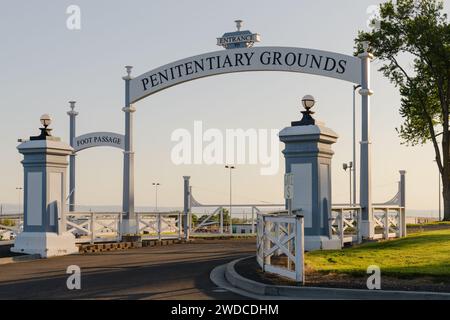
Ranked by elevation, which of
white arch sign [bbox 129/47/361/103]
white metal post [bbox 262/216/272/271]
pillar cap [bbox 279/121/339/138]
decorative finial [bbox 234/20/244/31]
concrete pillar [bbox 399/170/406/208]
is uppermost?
decorative finial [bbox 234/20/244/31]

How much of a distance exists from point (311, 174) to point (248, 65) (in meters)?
7.39

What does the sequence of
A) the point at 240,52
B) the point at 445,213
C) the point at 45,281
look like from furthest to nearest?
the point at 445,213 < the point at 240,52 < the point at 45,281

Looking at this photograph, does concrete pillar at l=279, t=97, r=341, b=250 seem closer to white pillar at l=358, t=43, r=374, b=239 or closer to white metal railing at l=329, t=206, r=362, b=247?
white metal railing at l=329, t=206, r=362, b=247

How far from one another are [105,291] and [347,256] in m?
6.64

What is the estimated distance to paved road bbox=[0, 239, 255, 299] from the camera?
11.5m

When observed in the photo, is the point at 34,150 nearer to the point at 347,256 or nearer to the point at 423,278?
the point at 347,256

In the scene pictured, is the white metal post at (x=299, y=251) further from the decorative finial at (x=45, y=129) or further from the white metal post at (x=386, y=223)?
the white metal post at (x=386, y=223)

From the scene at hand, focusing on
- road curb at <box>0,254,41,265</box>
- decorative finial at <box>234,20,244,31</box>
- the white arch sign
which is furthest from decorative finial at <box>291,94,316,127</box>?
road curb at <box>0,254,41,265</box>

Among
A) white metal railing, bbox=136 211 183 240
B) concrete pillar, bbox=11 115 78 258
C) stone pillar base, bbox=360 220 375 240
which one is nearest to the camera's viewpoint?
concrete pillar, bbox=11 115 78 258

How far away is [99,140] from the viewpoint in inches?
1224

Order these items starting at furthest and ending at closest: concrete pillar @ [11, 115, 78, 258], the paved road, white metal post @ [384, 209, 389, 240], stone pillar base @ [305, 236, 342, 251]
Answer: white metal post @ [384, 209, 389, 240] → concrete pillar @ [11, 115, 78, 258] → stone pillar base @ [305, 236, 342, 251] → the paved road
